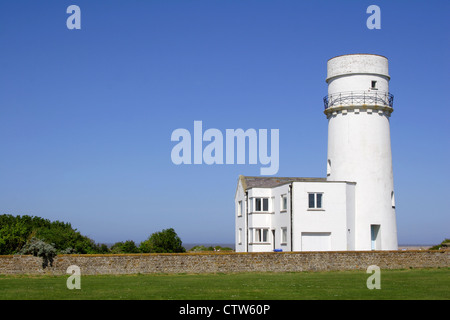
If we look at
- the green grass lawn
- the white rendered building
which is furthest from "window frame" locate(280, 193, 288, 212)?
the green grass lawn

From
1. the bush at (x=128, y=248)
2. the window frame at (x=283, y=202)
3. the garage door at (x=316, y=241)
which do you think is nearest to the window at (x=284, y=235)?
the window frame at (x=283, y=202)

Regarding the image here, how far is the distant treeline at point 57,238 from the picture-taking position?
41.5 metres

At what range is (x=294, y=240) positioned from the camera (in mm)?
42062

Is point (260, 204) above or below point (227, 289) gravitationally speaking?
Result: above

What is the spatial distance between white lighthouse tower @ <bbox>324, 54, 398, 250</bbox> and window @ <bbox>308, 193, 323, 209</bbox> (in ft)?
8.20

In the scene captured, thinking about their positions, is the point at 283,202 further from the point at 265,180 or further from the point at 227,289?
the point at 227,289

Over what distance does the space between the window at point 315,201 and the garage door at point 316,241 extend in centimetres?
193

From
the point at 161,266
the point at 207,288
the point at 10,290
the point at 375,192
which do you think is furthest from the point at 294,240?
the point at 10,290

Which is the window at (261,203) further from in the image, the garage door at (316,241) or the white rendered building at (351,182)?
the garage door at (316,241)

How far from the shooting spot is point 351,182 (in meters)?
43.0

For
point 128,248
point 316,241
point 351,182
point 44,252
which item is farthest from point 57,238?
point 351,182

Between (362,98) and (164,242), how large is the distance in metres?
20.5
